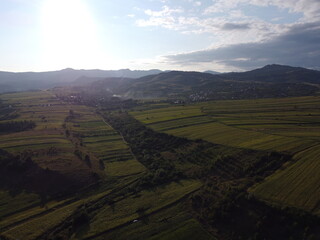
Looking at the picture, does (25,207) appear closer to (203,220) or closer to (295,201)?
(203,220)

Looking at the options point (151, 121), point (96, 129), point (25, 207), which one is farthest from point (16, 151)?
point (151, 121)

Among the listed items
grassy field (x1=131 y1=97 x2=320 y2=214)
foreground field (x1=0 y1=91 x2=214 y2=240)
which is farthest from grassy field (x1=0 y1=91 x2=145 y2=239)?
grassy field (x1=131 y1=97 x2=320 y2=214)

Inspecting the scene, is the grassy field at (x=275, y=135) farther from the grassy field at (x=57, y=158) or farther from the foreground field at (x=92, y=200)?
the grassy field at (x=57, y=158)

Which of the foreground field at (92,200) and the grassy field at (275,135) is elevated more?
the grassy field at (275,135)

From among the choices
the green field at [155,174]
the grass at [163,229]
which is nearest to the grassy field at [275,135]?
the green field at [155,174]

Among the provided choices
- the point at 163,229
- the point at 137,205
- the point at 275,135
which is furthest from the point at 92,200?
the point at 275,135

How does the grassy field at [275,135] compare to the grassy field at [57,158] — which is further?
the grassy field at [57,158]

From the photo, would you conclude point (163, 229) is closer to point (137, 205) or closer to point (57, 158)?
point (137, 205)

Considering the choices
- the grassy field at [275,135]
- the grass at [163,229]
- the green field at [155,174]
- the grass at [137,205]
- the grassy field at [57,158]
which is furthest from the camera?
the grassy field at [57,158]

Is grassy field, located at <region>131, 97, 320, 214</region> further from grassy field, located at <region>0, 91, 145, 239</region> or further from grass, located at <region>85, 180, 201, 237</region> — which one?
grassy field, located at <region>0, 91, 145, 239</region>
